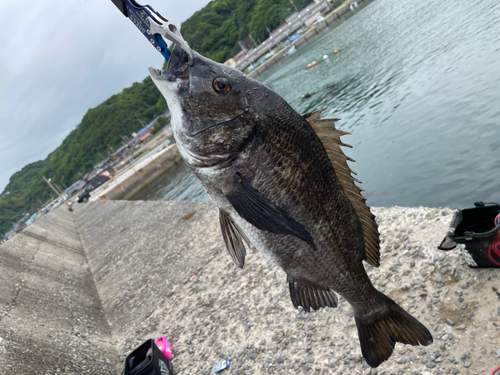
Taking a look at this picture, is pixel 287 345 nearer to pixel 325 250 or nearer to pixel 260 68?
pixel 325 250

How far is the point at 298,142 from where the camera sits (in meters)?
2.12

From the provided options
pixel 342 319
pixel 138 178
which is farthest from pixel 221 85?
pixel 138 178

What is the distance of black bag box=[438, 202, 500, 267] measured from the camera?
350 centimetres

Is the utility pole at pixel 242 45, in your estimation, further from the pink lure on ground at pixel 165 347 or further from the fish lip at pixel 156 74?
the fish lip at pixel 156 74

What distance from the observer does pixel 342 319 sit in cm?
423

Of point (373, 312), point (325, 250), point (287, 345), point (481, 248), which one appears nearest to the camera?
point (325, 250)

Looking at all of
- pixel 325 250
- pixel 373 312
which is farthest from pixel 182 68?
pixel 373 312

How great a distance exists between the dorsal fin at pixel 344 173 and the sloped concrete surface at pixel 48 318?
5094 mm

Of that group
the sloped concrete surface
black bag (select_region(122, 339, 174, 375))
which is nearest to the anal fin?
black bag (select_region(122, 339, 174, 375))

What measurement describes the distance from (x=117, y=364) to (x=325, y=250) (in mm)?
5140

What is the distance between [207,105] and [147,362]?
403 cm

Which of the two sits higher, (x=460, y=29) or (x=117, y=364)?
(x=117, y=364)

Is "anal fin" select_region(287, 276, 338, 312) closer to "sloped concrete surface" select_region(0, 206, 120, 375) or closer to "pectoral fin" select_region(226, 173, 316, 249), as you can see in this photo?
"pectoral fin" select_region(226, 173, 316, 249)

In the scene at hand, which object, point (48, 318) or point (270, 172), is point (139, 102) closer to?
point (48, 318)
